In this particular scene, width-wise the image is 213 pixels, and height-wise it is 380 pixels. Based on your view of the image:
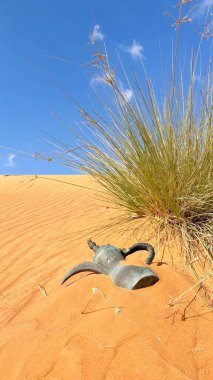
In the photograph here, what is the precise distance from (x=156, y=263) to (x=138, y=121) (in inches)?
51.7

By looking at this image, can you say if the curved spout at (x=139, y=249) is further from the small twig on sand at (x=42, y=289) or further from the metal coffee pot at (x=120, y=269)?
the small twig on sand at (x=42, y=289)

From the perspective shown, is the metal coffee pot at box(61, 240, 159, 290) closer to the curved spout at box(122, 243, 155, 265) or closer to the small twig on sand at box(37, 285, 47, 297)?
the curved spout at box(122, 243, 155, 265)

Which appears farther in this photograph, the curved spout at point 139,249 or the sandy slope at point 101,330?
the curved spout at point 139,249

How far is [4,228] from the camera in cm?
467

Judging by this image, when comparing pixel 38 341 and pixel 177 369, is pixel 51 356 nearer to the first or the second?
pixel 38 341

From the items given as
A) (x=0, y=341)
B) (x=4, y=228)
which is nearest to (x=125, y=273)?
(x=0, y=341)

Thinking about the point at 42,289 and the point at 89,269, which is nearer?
the point at 89,269

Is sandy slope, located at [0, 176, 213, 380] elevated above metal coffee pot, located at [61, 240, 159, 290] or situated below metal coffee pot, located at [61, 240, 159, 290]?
below

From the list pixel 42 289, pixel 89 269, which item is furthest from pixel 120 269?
pixel 42 289

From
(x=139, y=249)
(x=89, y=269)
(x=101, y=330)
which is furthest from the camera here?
(x=139, y=249)

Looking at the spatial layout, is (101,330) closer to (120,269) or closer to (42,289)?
(120,269)

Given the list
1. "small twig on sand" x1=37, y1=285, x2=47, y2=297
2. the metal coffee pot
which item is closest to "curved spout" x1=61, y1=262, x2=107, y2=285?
the metal coffee pot

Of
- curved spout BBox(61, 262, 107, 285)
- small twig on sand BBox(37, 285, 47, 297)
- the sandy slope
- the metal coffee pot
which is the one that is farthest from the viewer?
small twig on sand BBox(37, 285, 47, 297)

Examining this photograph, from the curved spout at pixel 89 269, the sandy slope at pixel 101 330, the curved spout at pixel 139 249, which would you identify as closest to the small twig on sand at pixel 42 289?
the sandy slope at pixel 101 330
